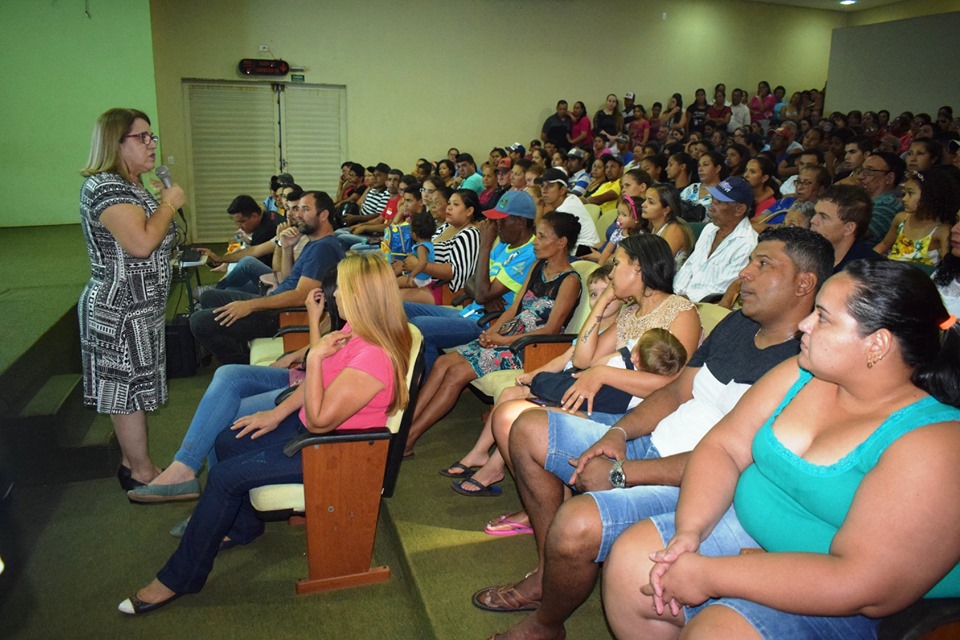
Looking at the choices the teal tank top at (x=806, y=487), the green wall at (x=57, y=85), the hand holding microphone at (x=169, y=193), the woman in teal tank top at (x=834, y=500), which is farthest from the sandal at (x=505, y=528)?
the green wall at (x=57, y=85)

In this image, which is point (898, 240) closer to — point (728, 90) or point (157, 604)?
point (157, 604)

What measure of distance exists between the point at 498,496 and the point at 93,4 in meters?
8.27

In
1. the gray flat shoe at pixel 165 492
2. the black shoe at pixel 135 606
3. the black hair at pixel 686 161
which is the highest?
the black hair at pixel 686 161

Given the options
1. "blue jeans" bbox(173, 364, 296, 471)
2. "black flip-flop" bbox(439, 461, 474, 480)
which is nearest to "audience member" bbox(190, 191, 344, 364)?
"blue jeans" bbox(173, 364, 296, 471)

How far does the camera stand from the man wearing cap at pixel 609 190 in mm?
7133

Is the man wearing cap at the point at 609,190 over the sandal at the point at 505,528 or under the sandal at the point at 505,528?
over

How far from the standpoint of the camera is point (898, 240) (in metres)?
3.83

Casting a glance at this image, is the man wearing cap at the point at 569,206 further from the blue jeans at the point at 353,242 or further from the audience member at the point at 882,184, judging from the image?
the audience member at the point at 882,184

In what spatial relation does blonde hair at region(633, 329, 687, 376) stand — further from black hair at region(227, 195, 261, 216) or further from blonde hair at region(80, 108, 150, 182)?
black hair at region(227, 195, 261, 216)

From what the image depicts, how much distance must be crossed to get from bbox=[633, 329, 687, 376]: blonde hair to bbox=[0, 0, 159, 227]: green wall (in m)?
7.84

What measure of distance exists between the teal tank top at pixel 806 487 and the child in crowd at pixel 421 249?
295 centimetres

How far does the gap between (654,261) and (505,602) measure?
48.0 inches

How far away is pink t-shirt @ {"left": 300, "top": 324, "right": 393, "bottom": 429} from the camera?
2152mm

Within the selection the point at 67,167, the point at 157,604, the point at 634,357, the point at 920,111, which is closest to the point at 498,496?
the point at 634,357
